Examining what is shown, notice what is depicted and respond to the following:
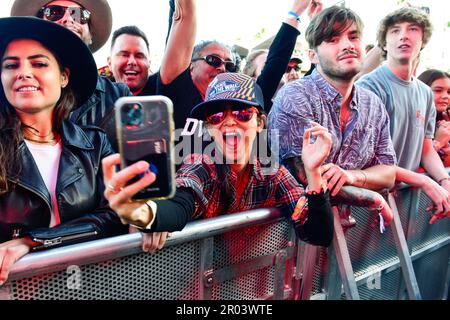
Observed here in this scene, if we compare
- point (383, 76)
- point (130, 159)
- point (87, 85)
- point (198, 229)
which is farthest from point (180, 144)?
point (383, 76)

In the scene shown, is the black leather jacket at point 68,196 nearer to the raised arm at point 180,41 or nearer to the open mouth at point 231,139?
the open mouth at point 231,139

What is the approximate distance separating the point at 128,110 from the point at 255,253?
3.32 ft

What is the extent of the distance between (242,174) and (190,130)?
51cm

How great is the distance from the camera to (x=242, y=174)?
186cm

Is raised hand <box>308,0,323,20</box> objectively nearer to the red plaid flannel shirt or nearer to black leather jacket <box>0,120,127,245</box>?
the red plaid flannel shirt

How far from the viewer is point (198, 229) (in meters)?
1.52

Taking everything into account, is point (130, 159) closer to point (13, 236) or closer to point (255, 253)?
point (13, 236)

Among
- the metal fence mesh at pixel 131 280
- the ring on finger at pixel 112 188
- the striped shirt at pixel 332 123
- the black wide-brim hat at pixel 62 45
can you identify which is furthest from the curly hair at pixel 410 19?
the ring on finger at pixel 112 188

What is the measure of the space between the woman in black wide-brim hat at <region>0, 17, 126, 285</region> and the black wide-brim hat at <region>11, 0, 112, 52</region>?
3.01 feet

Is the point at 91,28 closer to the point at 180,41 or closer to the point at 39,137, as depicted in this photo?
the point at 180,41

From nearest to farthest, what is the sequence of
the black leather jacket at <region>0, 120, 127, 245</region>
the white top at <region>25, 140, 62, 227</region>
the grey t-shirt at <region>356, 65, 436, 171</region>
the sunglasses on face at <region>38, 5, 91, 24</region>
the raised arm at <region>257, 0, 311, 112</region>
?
the black leather jacket at <region>0, 120, 127, 245</region>
the white top at <region>25, 140, 62, 227</region>
the sunglasses on face at <region>38, 5, 91, 24</region>
the raised arm at <region>257, 0, 311, 112</region>
the grey t-shirt at <region>356, 65, 436, 171</region>

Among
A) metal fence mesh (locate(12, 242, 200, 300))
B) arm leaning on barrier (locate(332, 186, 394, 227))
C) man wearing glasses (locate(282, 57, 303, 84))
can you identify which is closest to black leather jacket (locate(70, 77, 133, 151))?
metal fence mesh (locate(12, 242, 200, 300))

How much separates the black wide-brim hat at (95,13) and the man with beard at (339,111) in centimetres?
139

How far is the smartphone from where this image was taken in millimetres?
1031
